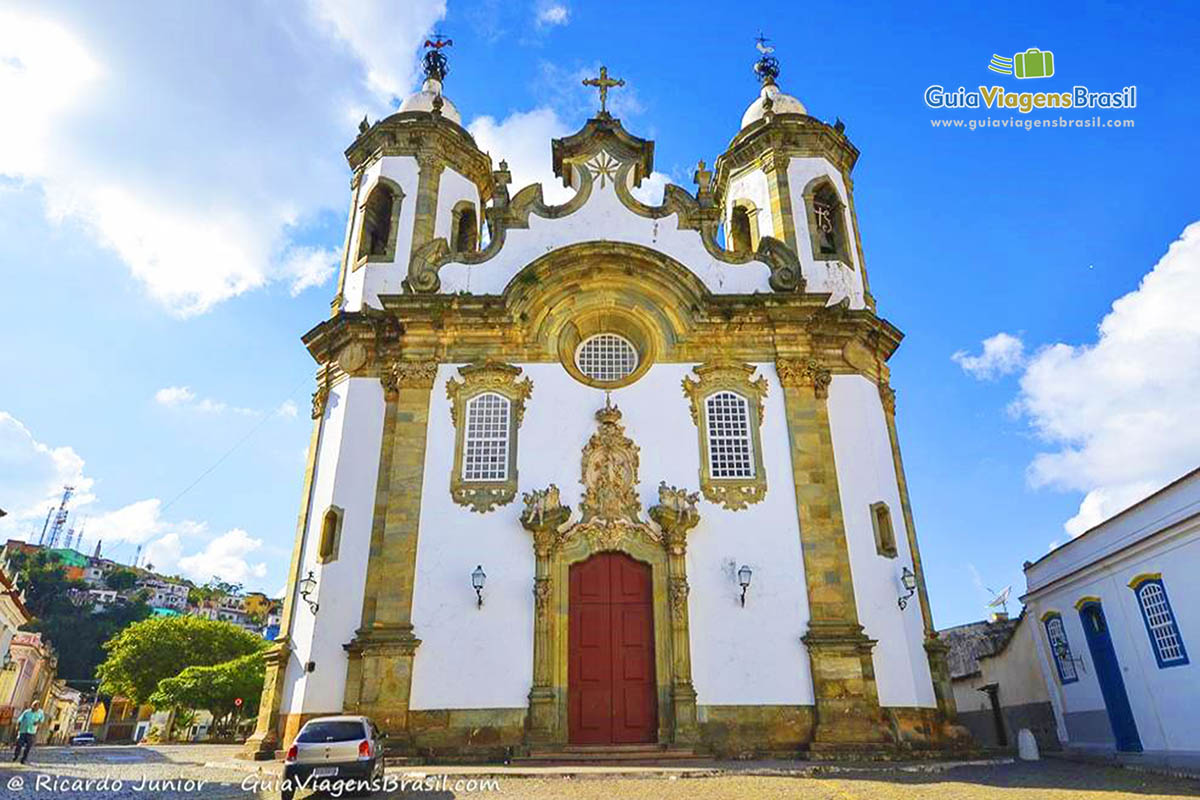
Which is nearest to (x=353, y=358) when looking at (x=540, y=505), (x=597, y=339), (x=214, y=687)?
(x=597, y=339)

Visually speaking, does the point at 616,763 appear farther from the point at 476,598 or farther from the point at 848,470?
the point at 848,470

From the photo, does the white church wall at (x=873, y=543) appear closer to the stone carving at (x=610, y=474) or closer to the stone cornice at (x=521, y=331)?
the stone cornice at (x=521, y=331)

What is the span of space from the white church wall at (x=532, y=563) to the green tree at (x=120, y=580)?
354 feet

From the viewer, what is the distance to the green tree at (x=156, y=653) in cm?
3941

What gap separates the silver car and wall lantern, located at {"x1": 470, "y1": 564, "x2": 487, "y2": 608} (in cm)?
418

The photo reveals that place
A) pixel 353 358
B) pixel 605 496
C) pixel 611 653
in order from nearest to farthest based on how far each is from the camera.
Answer: 1. pixel 611 653
2. pixel 605 496
3. pixel 353 358

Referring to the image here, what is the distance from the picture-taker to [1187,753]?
39.8 ft

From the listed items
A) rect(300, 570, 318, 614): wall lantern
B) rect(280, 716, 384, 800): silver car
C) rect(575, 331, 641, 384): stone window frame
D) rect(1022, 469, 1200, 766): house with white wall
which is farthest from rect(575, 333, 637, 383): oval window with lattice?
rect(1022, 469, 1200, 766): house with white wall

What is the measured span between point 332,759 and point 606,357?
9762 mm

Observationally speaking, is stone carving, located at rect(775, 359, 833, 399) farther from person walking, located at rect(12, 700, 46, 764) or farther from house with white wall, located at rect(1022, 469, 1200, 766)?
person walking, located at rect(12, 700, 46, 764)

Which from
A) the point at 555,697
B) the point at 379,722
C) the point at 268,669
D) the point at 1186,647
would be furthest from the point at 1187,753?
the point at 268,669

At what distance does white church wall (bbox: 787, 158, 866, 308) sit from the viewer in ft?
58.1

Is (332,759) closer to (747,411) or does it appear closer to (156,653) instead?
(747,411)

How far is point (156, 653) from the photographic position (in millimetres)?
39781
